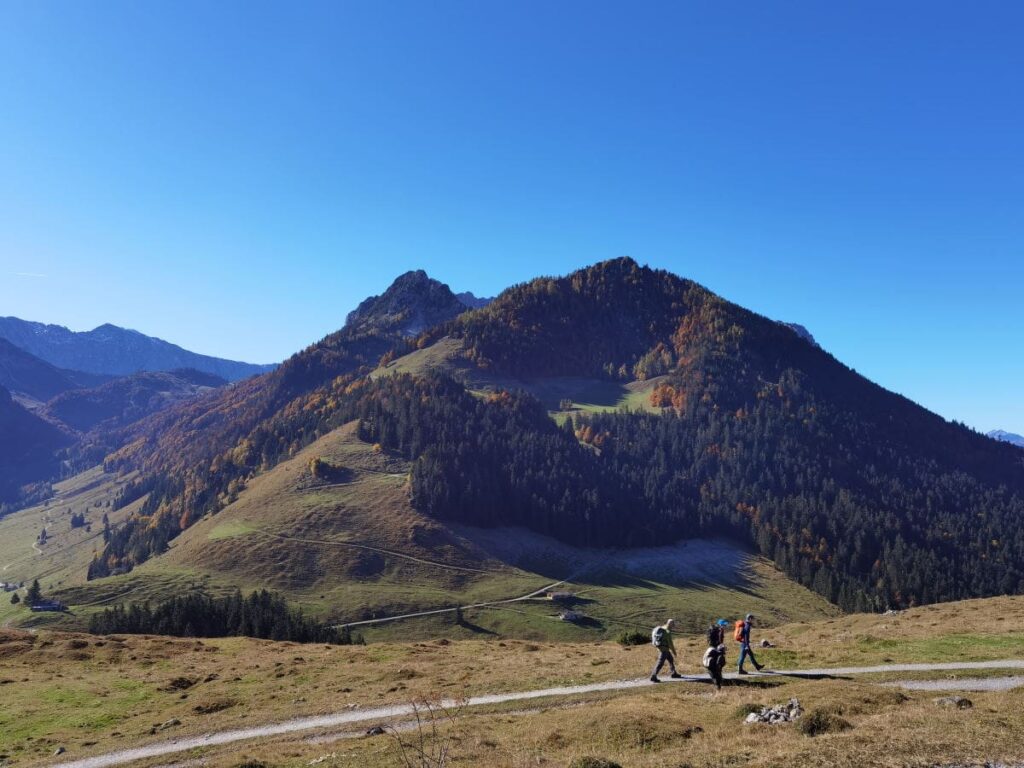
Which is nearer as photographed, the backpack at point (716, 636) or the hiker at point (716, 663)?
the hiker at point (716, 663)

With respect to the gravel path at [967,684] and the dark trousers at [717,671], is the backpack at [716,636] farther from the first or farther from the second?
the gravel path at [967,684]

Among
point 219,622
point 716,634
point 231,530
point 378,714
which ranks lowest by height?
point 219,622

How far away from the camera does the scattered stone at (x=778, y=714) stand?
76.9 feet

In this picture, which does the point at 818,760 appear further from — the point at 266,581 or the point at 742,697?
the point at 266,581

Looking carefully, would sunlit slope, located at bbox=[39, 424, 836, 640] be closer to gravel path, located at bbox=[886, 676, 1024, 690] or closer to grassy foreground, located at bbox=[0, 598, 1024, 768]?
grassy foreground, located at bbox=[0, 598, 1024, 768]

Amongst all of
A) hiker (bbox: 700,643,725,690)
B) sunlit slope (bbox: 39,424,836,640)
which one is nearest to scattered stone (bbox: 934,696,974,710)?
hiker (bbox: 700,643,725,690)

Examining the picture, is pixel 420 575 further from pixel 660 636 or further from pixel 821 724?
pixel 821 724

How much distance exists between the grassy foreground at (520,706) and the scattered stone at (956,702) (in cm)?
61

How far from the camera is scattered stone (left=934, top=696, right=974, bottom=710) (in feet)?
78.7

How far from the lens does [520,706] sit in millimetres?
33094

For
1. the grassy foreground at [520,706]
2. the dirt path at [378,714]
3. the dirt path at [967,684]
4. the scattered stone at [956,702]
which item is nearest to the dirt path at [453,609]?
the grassy foreground at [520,706]

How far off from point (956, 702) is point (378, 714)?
2951cm

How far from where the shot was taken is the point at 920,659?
120ft

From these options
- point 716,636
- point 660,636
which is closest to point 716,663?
point 716,636
